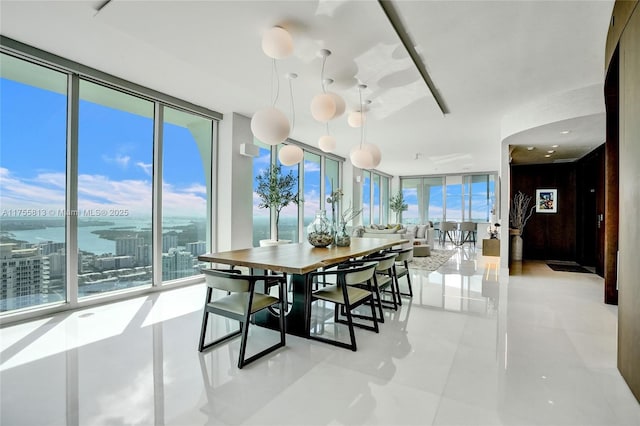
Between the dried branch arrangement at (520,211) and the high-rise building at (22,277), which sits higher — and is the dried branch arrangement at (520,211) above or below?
above

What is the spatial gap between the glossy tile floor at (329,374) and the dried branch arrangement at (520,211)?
15.1 ft

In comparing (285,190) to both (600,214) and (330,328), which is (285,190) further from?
(600,214)

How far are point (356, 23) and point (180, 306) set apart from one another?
11.9 feet

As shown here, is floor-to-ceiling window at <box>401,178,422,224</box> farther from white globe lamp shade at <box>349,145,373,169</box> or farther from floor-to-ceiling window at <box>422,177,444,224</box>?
white globe lamp shade at <box>349,145,373,169</box>

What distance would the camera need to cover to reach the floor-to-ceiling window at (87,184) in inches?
135

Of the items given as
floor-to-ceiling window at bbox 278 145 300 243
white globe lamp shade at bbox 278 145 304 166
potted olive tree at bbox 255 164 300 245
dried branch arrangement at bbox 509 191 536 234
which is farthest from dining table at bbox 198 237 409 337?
dried branch arrangement at bbox 509 191 536 234

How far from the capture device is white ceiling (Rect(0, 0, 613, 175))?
2.65 meters

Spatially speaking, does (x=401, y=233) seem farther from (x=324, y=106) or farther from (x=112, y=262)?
(x=112, y=262)

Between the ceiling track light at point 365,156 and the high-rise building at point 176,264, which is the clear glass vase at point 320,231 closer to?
the ceiling track light at point 365,156

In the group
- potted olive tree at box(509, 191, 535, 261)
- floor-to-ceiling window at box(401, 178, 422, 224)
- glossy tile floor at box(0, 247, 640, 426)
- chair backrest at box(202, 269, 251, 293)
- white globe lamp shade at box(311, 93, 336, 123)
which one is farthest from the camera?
floor-to-ceiling window at box(401, 178, 422, 224)

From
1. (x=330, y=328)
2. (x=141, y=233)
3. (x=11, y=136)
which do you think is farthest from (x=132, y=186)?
(x=330, y=328)

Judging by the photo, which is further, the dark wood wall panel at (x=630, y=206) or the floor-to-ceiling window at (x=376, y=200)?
the floor-to-ceiling window at (x=376, y=200)

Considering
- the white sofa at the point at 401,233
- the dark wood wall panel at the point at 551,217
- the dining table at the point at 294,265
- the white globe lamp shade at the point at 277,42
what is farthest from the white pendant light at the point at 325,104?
the dark wood wall panel at the point at 551,217

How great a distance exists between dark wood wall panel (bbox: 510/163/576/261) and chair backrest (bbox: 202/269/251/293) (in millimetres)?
8219
